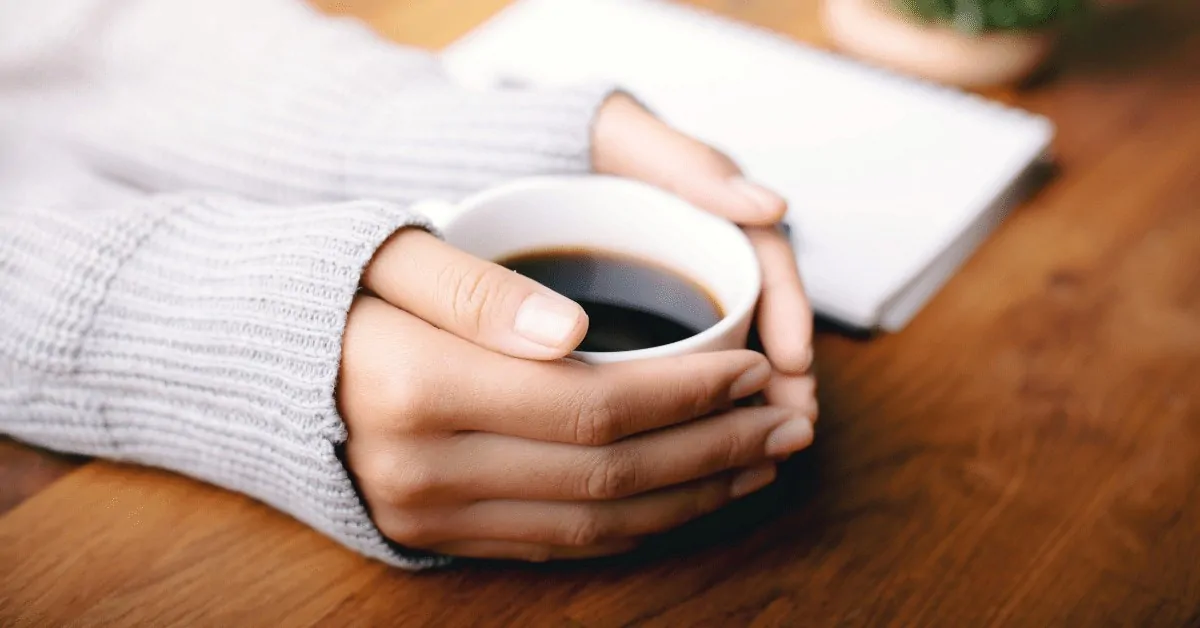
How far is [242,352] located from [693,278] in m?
0.21

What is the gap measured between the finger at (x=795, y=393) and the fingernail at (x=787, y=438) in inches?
0.4

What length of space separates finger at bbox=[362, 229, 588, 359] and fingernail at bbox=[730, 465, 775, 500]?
0.11 metres

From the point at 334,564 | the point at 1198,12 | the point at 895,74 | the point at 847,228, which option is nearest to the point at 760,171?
the point at 847,228

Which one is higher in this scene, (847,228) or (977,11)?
(977,11)

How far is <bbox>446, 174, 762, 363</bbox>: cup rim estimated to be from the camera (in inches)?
14.0

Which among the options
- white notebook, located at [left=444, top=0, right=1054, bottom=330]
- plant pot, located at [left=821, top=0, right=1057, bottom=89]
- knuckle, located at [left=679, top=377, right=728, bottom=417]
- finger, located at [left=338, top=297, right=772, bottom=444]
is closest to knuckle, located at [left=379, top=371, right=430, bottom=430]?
finger, located at [left=338, top=297, right=772, bottom=444]

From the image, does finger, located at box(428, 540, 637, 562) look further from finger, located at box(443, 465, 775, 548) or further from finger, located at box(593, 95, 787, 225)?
finger, located at box(593, 95, 787, 225)

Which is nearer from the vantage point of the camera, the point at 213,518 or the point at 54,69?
the point at 213,518

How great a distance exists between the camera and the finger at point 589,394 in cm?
36

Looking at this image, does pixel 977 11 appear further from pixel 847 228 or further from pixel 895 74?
pixel 847 228

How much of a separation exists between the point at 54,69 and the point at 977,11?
0.64m

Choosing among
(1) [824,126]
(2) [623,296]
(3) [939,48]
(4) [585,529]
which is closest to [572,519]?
(4) [585,529]

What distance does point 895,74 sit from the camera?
70 centimetres

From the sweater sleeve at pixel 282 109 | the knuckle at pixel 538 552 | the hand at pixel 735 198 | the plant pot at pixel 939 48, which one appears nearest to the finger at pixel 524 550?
the knuckle at pixel 538 552
